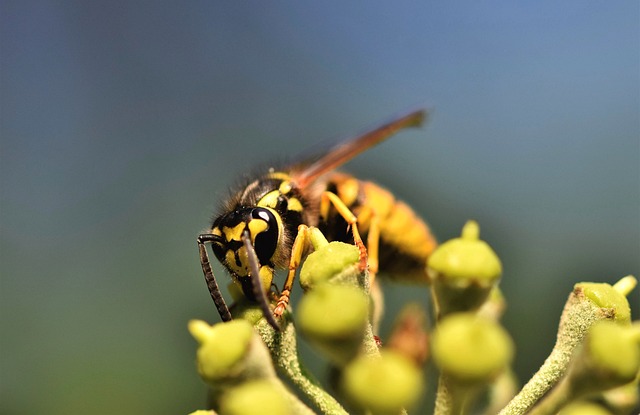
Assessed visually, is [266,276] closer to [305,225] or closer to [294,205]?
[305,225]

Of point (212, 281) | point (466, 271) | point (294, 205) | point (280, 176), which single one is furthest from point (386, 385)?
point (280, 176)

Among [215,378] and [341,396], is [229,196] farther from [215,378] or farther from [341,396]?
[215,378]

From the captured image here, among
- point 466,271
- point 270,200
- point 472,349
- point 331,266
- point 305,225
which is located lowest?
point 472,349

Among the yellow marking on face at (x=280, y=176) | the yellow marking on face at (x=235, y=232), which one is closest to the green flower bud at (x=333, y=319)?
the yellow marking on face at (x=235, y=232)

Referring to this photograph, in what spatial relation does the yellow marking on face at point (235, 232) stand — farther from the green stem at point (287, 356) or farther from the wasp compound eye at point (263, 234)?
the green stem at point (287, 356)

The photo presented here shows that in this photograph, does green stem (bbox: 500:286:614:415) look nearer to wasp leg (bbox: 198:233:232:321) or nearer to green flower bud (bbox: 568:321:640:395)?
green flower bud (bbox: 568:321:640:395)

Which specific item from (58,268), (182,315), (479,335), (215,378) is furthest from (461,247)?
(58,268)

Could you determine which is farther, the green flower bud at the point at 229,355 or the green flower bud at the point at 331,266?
the green flower bud at the point at 331,266
